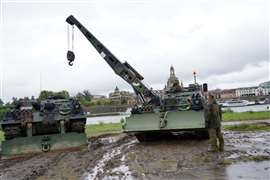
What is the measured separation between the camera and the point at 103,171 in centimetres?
801

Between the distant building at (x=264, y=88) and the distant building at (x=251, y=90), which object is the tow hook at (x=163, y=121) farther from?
the distant building at (x=251, y=90)

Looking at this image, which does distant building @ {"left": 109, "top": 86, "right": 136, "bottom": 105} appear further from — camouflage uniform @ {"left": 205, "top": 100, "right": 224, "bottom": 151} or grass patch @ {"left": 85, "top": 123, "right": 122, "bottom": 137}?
camouflage uniform @ {"left": 205, "top": 100, "right": 224, "bottom": 151}

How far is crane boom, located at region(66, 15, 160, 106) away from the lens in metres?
14.5

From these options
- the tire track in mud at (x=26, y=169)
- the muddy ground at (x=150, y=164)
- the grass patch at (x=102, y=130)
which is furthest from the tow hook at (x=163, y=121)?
the grass patch at (x=102, y=130)

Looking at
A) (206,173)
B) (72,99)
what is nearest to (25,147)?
(72,99)

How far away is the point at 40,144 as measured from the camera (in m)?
12.8

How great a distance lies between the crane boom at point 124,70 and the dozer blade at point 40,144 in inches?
112

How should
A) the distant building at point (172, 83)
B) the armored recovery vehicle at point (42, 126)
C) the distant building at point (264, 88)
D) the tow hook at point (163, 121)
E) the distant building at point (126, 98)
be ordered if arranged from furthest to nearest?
the distant building at point (264, 88)
the distant building at point (126, 98)
the distant building at point (172, 83)
the armored recovery vehicle at point (42, 126)
the tow hook at point (163, 121)

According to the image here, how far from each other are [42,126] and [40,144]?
160cm

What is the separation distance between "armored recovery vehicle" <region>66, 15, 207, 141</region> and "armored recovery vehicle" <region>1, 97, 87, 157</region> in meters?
1.82

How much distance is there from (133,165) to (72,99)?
7.57 metres

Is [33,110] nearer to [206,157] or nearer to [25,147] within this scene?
[25,147]

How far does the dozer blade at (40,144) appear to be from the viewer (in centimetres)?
1254

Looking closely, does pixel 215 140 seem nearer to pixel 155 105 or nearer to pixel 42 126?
pixel 155 105
